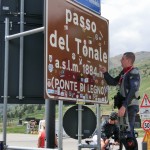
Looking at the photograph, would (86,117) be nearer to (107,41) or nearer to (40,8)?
(107,41)

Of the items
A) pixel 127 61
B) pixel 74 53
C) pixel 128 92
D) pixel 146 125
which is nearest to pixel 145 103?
pixel 146 125

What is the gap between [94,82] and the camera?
491 centimetres

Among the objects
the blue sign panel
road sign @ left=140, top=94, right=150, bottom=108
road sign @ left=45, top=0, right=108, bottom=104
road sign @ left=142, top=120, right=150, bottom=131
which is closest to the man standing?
road sign @ left=45, top=0, right=108, bottom=104

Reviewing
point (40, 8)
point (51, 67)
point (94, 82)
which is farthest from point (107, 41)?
point (51, 67)

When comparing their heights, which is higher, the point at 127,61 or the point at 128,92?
the point at 127,61

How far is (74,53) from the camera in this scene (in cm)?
446

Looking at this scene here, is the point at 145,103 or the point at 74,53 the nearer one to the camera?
the point at 74,53

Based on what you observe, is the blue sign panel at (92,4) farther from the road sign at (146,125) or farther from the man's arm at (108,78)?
the road sign at (146,125)

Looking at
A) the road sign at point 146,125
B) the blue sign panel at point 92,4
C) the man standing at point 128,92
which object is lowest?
the road sign at point 146,125

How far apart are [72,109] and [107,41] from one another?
0.88 m

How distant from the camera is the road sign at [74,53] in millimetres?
4086

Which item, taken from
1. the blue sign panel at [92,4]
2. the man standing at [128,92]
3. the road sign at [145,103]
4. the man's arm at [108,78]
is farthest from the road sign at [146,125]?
the blue sign panel at [92,4]

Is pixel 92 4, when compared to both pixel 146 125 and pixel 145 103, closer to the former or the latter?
pixel 146 125

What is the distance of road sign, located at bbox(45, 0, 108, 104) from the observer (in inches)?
161
